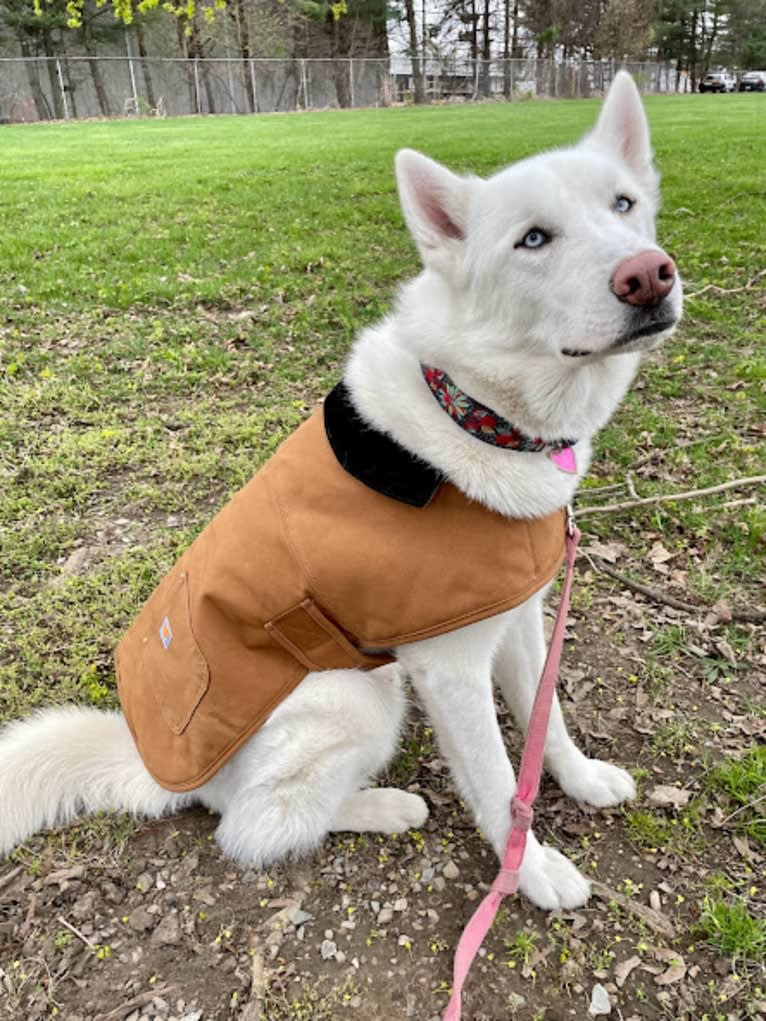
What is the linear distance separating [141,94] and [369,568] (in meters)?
40.4

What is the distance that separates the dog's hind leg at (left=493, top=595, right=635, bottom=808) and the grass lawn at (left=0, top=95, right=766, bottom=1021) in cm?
13

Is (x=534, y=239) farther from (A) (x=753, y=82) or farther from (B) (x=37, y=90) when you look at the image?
(A) (x=753, y=82)

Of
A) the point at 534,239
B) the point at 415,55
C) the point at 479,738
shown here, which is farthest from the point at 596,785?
the point at 415,55

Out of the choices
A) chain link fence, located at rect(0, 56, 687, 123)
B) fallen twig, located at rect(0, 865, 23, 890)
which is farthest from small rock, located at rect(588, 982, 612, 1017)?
chain link fence, located at rect(0, 56, 687, 123)

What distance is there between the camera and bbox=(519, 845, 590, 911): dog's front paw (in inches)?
89.2

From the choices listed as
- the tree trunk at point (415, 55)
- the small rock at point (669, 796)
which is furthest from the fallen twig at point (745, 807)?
the tree trunk at point (415, 55)

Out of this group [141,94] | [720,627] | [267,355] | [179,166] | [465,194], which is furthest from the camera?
[141,94]

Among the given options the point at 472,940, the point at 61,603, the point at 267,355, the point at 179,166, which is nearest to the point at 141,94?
the point at 179,166

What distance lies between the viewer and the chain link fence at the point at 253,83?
33094 mm

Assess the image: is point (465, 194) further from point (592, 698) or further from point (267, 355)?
point (267, 355)

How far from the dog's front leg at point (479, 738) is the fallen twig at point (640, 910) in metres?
0.07

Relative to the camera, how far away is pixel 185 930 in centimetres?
227

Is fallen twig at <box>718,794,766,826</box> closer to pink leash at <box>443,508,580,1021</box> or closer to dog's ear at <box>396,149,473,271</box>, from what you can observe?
pink leash at <box>443,508,580,1021</box>

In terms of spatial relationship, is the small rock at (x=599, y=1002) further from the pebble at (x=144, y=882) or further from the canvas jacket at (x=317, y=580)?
the pebble at (x=144, y=882)
